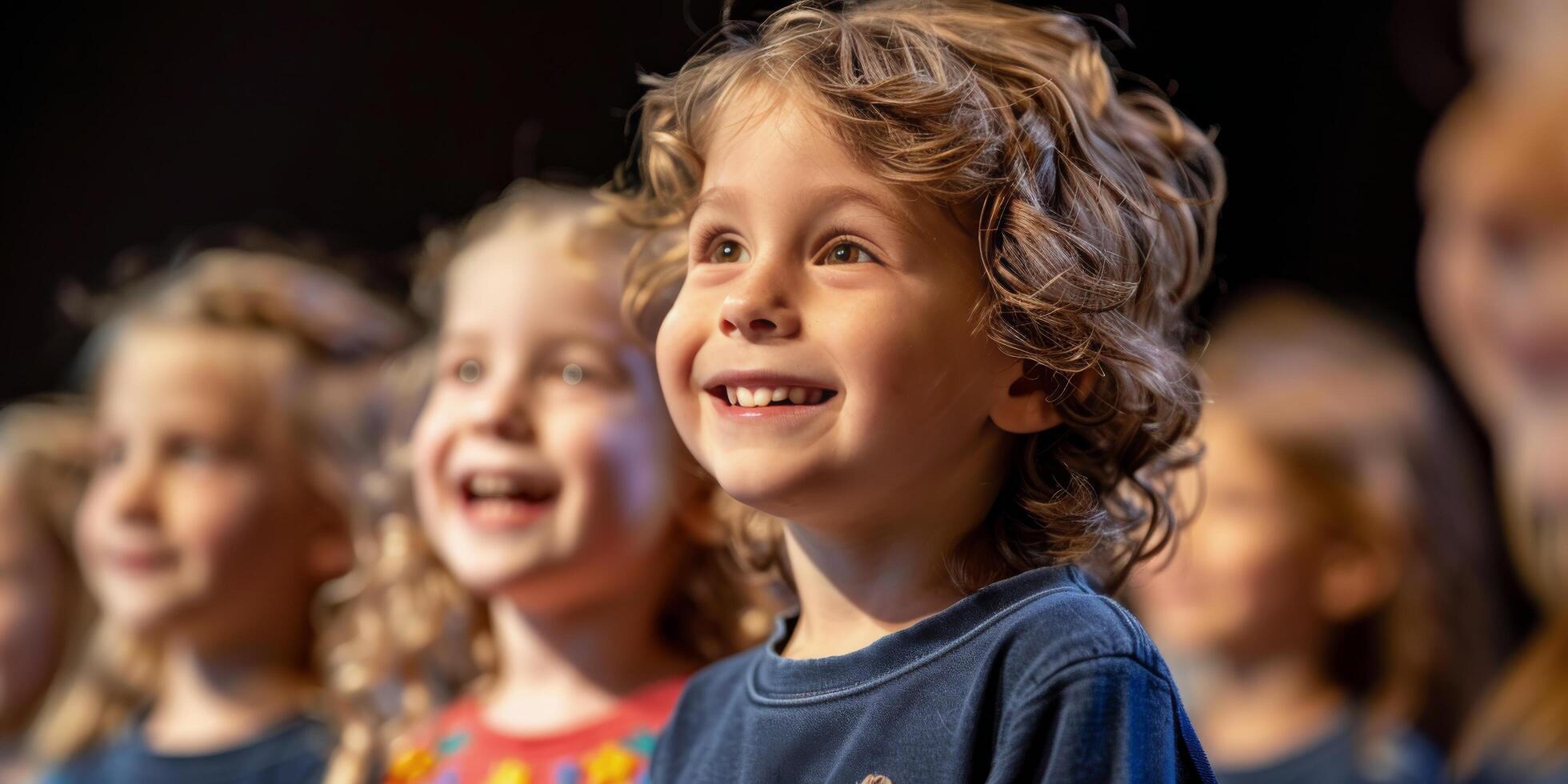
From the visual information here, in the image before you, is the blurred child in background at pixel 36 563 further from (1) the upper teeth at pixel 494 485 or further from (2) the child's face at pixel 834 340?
(2) the child's face at pixel 834 340

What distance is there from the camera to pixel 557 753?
2.10 meters

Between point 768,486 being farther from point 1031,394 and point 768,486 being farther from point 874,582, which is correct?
point 1031,394

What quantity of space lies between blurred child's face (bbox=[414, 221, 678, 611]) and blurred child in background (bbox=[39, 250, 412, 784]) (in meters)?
0.62

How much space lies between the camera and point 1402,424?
10.2 ft

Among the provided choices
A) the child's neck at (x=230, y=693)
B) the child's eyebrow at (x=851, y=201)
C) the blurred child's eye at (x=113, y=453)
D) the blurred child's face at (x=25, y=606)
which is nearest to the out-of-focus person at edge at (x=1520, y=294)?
the child's eyebrow at (x=851, y=201)

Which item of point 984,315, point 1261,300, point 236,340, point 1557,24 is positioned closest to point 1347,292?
point 1261,300

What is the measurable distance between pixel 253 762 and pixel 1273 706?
192cm

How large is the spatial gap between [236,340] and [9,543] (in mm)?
822

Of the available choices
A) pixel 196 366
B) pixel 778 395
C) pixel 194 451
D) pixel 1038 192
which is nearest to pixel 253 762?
pixel 194 451

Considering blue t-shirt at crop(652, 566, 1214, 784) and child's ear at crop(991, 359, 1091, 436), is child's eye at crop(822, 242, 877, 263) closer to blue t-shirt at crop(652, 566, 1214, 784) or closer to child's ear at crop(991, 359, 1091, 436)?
child's ear at crop(991, 359, 1091, 436)

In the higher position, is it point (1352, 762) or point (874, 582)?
point (874, 582)

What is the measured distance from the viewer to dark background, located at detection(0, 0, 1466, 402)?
9.69ft

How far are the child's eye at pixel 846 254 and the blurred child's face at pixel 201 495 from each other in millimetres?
1609

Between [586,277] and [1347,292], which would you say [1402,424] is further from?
[586,277]
